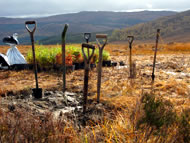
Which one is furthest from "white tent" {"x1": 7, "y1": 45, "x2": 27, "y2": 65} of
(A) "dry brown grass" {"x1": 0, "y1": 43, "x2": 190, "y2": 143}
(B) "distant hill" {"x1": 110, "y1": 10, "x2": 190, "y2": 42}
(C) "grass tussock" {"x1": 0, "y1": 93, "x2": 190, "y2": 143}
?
(B) "distant hill" {"x1": 110, "y1": 10, "x2": 190, "y2": 42}

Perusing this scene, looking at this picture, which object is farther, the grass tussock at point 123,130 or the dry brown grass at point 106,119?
the dry brown grass at point 106,119

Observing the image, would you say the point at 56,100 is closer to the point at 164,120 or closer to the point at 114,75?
the point at 164,120

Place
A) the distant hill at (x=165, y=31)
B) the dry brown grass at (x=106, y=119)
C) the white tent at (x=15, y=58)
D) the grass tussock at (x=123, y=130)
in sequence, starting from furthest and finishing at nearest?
1. the distant hill at (x=165, y=31)
2. the white tent at (x=15, y=58)
3. the dry brown grass at (x=106, y=119)
4. the grass tussock at (x=123, y=130)

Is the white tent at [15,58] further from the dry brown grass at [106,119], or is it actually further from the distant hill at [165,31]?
the distant hill at [165,31]

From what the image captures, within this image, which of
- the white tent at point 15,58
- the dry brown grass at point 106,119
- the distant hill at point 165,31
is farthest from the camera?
the distant hill at point 165,31

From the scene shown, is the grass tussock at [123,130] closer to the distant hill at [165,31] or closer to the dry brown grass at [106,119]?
the dry brown grass at [106,119]

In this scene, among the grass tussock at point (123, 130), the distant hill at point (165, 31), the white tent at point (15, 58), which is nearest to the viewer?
the grass tussock at point (123, 130)

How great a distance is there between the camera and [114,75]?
262 inches

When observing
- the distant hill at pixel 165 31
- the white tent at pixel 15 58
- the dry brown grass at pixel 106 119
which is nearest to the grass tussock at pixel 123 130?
the dry brown grass at pixel 106 119

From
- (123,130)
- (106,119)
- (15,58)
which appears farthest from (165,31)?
(123,130)

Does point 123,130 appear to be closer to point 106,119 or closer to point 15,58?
point 106,119

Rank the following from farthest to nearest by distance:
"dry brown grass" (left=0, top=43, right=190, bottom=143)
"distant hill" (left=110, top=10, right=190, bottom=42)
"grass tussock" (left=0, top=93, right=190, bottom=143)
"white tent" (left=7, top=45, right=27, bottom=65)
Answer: "distant hill" (left=110, top=10, right=190, bottom=42) < "white tent" (left=7, top=45, right=27, bottom=65) < "dry brown grass" (left=0, top=43, right=190, bottom=143) < "grass tussock" (left=0, top=93, right=190, bottom=143)

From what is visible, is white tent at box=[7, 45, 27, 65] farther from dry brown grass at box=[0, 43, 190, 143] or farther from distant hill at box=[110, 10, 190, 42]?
distant hill at box=[110, 10, 190, 42]

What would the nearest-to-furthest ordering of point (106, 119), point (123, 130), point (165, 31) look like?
point (123, 130)
point (106, 119)
point (165, 31)
